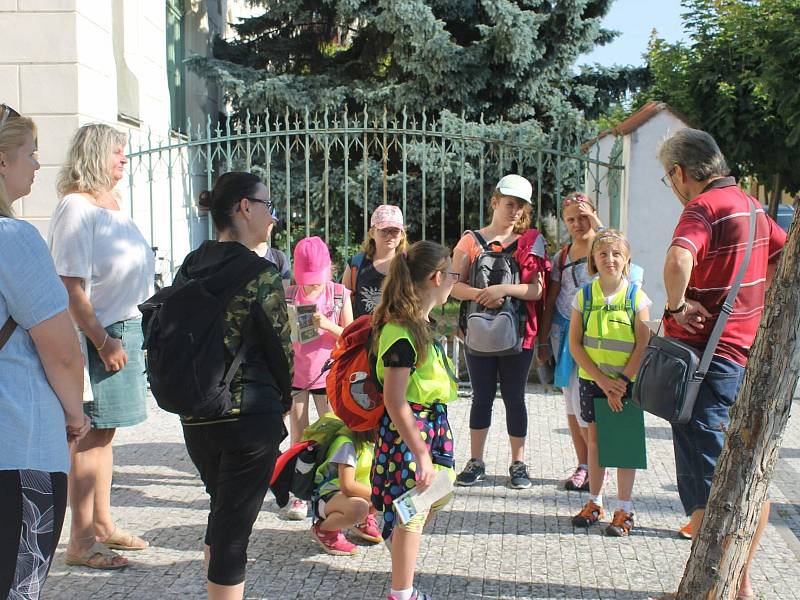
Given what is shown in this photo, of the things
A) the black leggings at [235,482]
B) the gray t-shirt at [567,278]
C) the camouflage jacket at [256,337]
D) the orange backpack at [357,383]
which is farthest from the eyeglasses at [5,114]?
the gray t-shirt at [567,278]

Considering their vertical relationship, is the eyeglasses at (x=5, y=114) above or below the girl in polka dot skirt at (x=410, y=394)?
Result: above

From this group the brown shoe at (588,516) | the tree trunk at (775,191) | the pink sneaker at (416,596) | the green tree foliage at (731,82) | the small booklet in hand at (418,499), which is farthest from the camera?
the tree trunk at (775,191)

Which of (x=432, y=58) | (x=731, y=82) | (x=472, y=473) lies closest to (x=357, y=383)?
(x=472, y=473)

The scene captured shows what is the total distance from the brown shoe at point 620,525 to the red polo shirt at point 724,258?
51.3 inches

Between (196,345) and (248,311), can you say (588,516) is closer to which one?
(248,311)

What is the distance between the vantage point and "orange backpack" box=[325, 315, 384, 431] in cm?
375

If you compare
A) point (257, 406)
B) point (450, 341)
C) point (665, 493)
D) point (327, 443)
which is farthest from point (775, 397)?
point (450, 341)

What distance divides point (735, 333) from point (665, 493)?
2.08 metres

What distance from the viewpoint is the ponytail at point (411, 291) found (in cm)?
358

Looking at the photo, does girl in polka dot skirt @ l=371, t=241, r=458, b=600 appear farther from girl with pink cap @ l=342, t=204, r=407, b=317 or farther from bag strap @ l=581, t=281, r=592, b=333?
girl with pink cap @ l=342, t=204, r=407, b=317

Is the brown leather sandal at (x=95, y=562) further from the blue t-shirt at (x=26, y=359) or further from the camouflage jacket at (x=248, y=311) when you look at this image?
the blue t-shirt at (x=26, y=359)

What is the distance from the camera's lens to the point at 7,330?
8.21 feet

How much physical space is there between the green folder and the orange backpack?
1.46m

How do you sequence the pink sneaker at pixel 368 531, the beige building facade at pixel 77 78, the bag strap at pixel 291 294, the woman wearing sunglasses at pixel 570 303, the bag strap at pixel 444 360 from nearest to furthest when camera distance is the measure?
the bag strap at pixel 444 360
the pink sneaker at pixel 368 531
the bag strap at pixel 291 294
the woman wearing sunglasses at pixel 570 303
the beige building facade at pixel 77 78
